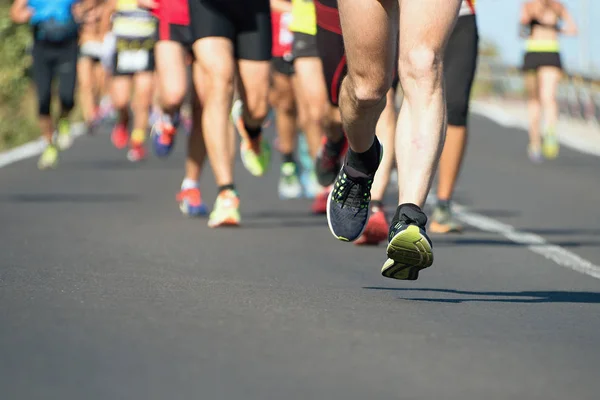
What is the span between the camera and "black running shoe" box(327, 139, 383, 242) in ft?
21.4

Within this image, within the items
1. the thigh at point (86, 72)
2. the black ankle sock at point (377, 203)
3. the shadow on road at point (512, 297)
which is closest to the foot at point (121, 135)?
the thigh at point (86, 72)

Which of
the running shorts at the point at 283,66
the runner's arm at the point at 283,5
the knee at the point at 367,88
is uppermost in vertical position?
the runner's arm at the point at 283,5

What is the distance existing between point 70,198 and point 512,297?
6.08 m

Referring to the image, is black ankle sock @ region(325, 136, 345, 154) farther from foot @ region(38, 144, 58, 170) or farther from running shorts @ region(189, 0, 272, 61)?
foot @ region(38, 144, 58, 170)

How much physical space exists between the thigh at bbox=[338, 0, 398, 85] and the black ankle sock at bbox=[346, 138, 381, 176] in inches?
22.9

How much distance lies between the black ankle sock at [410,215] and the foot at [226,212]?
12.6ft

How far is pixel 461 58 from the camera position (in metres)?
9.04

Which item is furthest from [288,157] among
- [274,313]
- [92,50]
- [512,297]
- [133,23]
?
[92,50]

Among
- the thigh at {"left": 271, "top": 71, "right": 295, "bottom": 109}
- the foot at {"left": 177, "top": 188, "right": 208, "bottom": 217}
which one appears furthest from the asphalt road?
the thigh at {"left": 271, "top": 71, "right": 295, "bottom": 109}

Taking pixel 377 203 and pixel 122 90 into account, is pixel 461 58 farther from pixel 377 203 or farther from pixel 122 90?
pixel 122 90

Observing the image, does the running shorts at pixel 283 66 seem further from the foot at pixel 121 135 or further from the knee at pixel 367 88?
the foot at pixel 121 135

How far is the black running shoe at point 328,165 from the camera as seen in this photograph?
962 cm

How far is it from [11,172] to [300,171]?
2666 millimetres

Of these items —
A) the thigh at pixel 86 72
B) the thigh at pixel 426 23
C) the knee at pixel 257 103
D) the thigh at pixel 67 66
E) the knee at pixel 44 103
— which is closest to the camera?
the thigh at pixel 426 23
